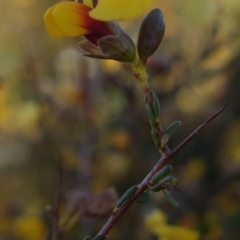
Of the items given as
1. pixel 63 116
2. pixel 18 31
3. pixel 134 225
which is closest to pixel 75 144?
pixel 63 116

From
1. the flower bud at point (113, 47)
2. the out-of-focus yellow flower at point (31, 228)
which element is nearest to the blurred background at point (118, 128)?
the out-of-focus yellow flower at point (31, 228)

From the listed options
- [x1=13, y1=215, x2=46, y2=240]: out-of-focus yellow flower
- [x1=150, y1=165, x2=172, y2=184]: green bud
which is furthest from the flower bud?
[x1=13, y1=215, x2=46, y2=240]: out-of-focus yellow flower

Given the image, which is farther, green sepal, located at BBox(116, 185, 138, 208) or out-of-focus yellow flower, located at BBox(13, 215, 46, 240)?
out-of-focus yellow flower, located at BBox(13, 215, 46, 240)

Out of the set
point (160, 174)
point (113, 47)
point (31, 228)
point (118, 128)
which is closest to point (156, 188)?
point (160, 174)

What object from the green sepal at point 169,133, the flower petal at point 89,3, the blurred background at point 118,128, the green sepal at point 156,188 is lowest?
the blurred background at point 118,128

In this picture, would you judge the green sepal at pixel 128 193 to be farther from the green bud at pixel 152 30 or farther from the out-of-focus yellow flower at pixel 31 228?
the out-of-focus yellow flower at pixel 31 228

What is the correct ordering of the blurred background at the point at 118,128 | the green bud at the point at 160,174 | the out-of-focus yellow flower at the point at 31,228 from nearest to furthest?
1. the green bud at the point at 160,174
2. the out-of-focus yellow flower at the point at 31,228
3. the blurred background at the point at 118,128

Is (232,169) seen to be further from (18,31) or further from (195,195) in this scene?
(18,31)

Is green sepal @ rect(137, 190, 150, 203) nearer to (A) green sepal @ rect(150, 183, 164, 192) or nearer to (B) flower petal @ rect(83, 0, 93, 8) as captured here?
(A) green sepal @ rect(150, 183, 164, 192)
